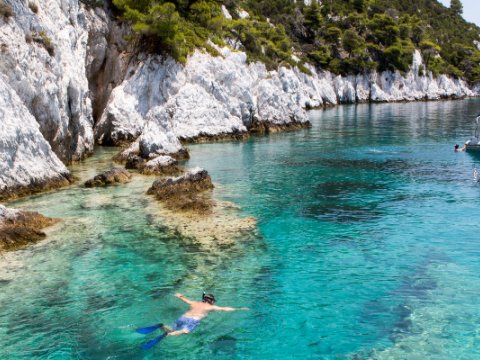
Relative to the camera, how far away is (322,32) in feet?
427

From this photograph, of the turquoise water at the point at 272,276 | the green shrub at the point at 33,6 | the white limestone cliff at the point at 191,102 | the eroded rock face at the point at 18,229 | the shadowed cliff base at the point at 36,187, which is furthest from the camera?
the white limestone cliff at the point at 191,102

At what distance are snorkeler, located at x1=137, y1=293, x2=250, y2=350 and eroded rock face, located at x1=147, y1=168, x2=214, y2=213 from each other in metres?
10.4

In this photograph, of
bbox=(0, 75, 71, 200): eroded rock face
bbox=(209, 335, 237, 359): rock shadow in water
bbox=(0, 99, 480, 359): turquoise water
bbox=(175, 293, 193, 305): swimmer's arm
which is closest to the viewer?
bbox=(209, 335, 237, 359): rock shadow in water

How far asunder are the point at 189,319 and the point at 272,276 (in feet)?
13.9

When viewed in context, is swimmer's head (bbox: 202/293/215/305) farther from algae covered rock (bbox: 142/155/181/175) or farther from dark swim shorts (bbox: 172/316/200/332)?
algae covered rock (bbox: 142/155/181/175)

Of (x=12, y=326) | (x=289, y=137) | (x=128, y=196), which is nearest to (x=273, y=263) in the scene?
(x=12, y=326)

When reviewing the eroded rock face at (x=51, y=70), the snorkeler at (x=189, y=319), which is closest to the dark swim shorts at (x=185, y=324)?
the snorkeler at (x=189, y=319)

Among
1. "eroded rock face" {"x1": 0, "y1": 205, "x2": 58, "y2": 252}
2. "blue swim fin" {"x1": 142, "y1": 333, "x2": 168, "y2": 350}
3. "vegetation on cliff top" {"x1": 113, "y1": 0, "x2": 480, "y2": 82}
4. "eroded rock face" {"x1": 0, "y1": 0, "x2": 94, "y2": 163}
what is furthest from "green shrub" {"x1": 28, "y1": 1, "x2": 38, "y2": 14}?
"blue swim fin" {"x1": 142, "y1": 333, "x2": 168, "y2": 350}

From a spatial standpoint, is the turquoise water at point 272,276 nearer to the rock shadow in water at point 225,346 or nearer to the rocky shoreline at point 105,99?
the rock shadow in water at point 225,346

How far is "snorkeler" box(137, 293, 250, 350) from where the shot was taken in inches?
504

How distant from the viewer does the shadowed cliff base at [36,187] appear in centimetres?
2581

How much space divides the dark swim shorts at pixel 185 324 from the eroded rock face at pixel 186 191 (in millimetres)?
11278

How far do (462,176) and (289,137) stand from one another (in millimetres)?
24310

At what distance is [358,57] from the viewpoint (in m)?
124
